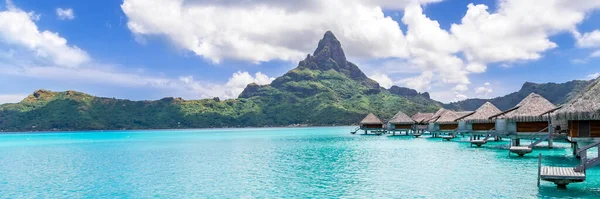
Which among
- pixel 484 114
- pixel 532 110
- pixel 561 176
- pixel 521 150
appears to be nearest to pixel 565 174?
pixel 561 176

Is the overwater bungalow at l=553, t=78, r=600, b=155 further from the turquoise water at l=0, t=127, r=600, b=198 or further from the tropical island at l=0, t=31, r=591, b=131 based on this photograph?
the tropical island at l=0, t=31, r=591, b=131

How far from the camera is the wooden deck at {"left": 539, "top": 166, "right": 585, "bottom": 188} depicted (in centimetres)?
1505

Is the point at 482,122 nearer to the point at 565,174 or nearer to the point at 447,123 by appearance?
the point at 447,123

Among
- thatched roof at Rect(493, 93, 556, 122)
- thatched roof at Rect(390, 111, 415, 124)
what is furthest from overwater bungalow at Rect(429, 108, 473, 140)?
thatched roof at Rect(493, 93, 556, 122)

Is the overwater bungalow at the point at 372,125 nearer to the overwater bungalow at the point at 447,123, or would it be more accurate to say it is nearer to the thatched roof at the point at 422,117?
the thatched roof at the point at 422,117

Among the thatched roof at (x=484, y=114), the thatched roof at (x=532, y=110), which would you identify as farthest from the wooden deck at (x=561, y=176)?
the thatched roof at (x=484, y=114)

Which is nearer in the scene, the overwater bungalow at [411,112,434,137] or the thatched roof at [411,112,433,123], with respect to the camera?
the overwater bungalow at [411,112,434,137]

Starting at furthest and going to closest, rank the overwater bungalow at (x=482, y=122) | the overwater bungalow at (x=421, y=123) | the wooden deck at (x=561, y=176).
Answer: the overwater bungalow at (x=421, y=123) < the overwater bungalow at (x=482, y=122) < the wooden deck at (x=561, y=176)

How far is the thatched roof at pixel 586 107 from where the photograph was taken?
773 inches

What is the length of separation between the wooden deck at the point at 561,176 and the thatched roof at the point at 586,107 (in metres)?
5.41

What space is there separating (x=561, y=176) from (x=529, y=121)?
2018 cm

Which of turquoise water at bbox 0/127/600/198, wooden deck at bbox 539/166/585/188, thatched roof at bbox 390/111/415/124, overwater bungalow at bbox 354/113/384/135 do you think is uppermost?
thatched roof at bbox 390/111/415/124

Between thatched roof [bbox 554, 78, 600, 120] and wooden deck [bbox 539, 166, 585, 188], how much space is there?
17.8 ft

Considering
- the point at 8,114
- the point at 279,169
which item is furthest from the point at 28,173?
the point at 8,114
